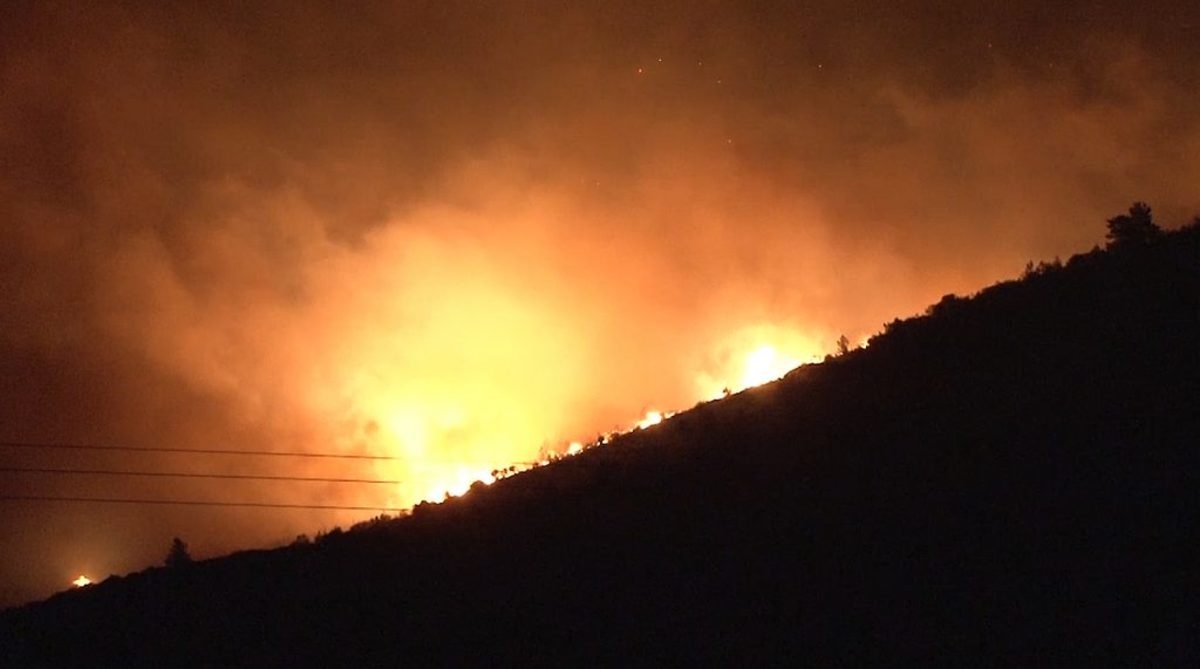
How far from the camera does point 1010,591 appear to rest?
772 cm

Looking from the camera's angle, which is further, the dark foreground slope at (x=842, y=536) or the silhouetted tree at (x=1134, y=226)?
the silhouetted tree at (x=1134, y=226)

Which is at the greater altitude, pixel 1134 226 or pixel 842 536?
pixel 1134 226

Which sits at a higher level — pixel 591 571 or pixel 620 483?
pixel 620 483

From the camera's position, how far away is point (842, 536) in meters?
9.42

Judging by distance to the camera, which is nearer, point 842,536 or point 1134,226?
point 842,536

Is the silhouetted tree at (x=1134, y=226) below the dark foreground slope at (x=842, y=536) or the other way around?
the other way around

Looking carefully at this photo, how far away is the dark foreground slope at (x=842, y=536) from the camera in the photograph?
775 cm

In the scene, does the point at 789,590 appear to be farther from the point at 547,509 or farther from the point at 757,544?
the point at 547,509

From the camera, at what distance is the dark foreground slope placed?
7.75 metres

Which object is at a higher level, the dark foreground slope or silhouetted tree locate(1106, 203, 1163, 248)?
silhouetted tree locate(1106, 203, 1163, 248)

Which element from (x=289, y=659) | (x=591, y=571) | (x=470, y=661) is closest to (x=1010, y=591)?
(x=591, y=571)

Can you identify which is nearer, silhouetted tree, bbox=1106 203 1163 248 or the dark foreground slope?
the dark foreground slope

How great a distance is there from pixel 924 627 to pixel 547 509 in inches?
274

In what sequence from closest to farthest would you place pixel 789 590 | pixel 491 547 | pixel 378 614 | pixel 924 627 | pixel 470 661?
pixel 924 627 → pixel 789 590 → pixel 470 661 → pixel 378 614 → pixel 491 547
